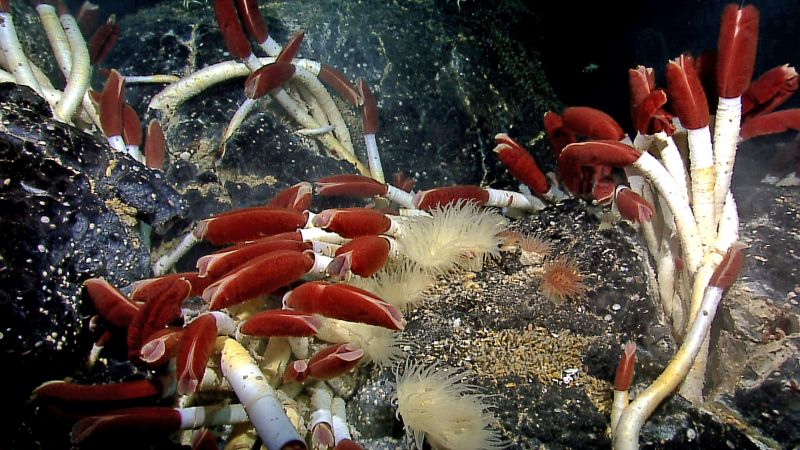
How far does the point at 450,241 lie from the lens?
8.47 ft

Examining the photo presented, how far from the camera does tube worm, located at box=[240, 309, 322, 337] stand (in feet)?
6.60

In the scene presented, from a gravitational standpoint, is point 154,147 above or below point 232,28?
below

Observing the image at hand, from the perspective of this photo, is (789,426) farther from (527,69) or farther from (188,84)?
(188,84)

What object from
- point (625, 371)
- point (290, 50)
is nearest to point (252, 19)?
point (290, 50)

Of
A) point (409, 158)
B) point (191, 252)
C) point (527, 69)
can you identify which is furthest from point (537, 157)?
point (191, 252)

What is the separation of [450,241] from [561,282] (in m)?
0.59

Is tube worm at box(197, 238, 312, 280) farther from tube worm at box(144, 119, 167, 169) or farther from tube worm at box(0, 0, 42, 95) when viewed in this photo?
tube worm at box(0, 0, 42, 95)

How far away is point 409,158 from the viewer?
4125 millimetres

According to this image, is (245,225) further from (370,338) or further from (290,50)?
(290,50)

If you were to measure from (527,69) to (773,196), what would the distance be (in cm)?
258

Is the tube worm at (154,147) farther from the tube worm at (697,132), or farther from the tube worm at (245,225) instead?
the tube worm at (697,132)

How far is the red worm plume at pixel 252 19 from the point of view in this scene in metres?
3.53

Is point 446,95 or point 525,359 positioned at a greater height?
point 446,95

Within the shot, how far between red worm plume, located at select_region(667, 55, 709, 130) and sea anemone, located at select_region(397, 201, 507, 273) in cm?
110
